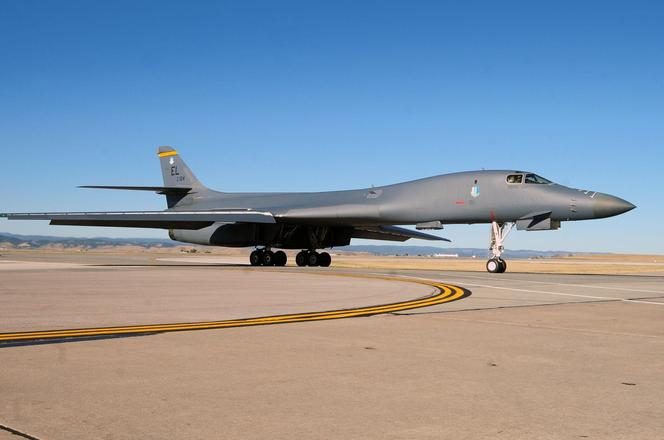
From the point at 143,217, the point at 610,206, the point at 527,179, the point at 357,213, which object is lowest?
the point at 143,217

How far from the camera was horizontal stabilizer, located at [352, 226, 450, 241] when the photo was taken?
31.5 m

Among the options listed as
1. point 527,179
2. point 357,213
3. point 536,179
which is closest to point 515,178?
point 527,179

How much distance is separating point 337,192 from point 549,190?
925 cm

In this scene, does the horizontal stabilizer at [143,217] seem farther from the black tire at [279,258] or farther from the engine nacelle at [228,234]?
the black tire at [279,258]

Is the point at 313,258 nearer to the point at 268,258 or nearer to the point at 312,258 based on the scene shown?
the point at 312,258

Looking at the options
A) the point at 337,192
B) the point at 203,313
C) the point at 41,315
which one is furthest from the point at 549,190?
the point at 41,315

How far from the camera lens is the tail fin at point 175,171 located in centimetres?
3594

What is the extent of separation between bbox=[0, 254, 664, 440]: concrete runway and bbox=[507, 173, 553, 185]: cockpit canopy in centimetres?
1357

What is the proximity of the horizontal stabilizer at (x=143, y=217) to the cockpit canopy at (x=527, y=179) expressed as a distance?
969cm

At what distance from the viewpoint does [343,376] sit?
191 inches

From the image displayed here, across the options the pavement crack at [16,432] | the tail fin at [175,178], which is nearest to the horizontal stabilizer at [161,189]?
the tail fin at [175,178]

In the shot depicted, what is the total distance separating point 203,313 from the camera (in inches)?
349

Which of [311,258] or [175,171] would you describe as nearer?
[311,258]

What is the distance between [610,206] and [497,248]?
372 centimetres
